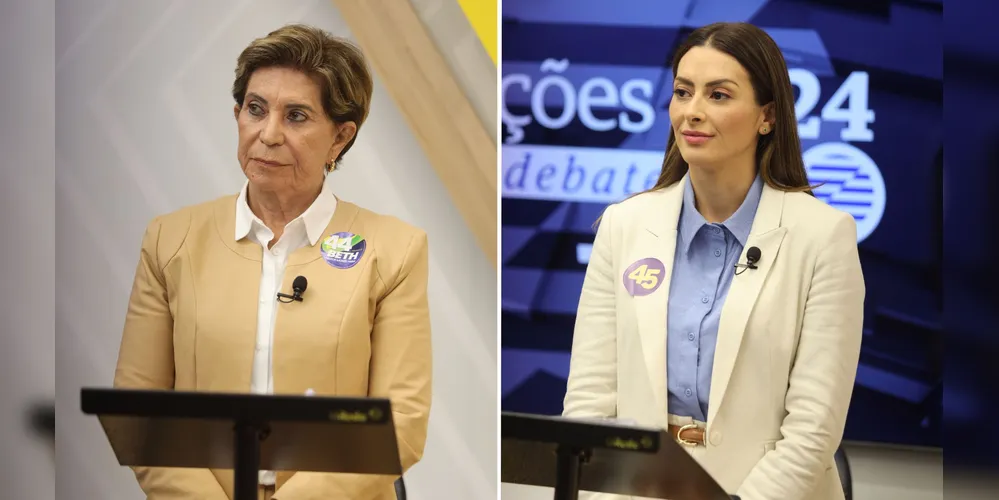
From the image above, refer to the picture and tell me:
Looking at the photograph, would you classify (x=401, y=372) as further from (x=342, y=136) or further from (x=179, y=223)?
(x=179, y=223)

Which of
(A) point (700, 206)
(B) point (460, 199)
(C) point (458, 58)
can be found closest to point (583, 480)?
(A) point (700, 206)

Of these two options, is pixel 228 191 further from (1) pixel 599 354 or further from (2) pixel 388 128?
(1) pixel 599 354

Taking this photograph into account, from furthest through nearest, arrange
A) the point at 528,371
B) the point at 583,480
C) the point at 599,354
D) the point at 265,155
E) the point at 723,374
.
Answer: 1. the point at 528,371
2. the point at 265,155
3. the point at 599,354
4. the point at 723,374
5. the point at 583,480

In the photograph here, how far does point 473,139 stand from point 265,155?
76 centimetres

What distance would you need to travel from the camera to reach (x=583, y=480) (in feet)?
8.87

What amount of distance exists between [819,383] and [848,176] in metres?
1.46

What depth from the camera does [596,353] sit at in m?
3.58

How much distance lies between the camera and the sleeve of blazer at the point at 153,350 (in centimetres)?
352

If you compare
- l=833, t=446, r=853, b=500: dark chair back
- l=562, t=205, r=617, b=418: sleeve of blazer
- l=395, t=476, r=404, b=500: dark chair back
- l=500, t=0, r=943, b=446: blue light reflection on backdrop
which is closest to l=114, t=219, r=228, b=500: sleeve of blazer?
l=395, t=476, r=404, b=500: dark chair back

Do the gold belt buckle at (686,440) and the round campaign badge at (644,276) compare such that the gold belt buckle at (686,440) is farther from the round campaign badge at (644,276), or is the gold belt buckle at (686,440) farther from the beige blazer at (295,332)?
the beige blazer at (295,332)

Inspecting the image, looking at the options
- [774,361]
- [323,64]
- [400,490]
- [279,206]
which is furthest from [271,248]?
[774,361]

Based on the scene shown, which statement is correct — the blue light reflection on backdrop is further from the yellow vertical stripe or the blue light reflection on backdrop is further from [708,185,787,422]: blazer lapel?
[708,185,787,422]: blazer lapel

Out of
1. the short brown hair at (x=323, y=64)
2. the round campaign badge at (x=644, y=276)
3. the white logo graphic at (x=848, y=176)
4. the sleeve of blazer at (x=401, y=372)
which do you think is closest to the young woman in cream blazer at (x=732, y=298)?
the round campaign badge at (x=644, y=276)

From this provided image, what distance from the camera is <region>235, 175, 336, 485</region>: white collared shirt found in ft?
12.1
